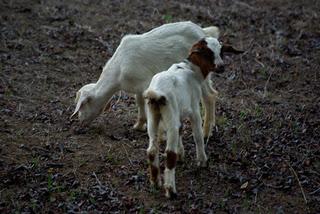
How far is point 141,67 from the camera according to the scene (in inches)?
250

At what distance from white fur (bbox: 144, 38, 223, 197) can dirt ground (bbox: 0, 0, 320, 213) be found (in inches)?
15.1

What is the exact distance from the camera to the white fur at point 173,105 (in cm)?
494

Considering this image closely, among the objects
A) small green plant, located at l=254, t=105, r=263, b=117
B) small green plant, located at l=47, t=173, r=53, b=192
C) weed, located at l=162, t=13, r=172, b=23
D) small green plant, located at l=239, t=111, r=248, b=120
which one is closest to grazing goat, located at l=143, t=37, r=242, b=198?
small green plant, located at l=47, t=173, r=53, b=192

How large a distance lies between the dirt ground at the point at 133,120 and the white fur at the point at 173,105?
383 mm

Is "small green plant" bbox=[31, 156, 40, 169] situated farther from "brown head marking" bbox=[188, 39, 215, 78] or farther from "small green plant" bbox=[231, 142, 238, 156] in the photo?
"small green plant" bbox=[231, 142, 238, 156]

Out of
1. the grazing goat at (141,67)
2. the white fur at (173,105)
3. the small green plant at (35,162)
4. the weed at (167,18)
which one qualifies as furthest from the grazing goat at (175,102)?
the weed at (167,18)

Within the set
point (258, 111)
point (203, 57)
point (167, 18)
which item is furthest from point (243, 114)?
point (167, 18)

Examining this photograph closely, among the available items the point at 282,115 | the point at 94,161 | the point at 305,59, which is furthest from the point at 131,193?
the point at 305,59

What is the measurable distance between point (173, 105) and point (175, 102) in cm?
5

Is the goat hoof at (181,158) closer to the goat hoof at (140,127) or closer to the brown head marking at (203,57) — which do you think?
the brown head marking at (203,57)

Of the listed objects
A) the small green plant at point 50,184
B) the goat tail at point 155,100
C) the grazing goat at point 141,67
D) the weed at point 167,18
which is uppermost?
the goat tail at point 155,100

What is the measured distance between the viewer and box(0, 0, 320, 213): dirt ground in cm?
517

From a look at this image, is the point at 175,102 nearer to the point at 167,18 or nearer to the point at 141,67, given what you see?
the point at 141,67

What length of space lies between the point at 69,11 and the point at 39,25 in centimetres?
95
